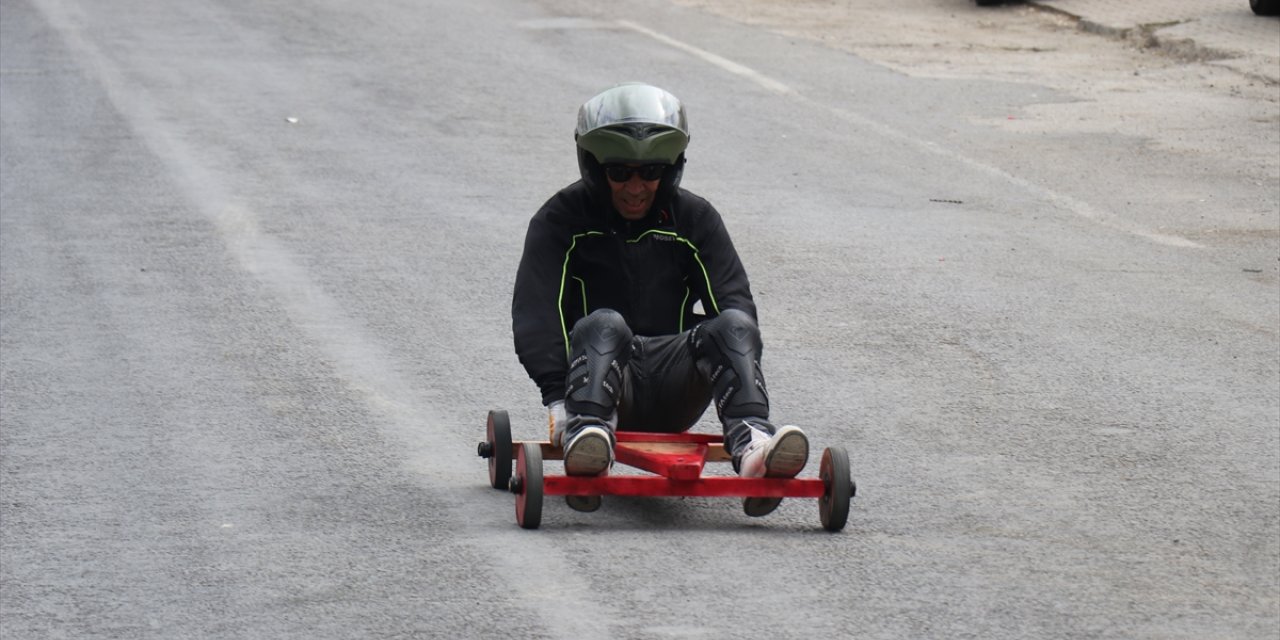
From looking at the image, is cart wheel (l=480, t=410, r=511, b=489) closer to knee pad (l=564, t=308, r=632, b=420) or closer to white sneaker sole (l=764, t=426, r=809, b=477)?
knee pad (l=564, t=308, r=632, b=420)

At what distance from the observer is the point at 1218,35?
61.7ft

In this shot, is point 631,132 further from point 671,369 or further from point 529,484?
point 529,484

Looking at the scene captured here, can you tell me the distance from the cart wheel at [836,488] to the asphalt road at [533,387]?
0.10 meters

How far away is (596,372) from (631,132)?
29.0 inches

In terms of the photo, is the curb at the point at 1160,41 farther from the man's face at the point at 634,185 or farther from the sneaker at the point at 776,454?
the sneaker at the point at 776,454

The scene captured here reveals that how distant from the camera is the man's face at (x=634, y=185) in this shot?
602 cm

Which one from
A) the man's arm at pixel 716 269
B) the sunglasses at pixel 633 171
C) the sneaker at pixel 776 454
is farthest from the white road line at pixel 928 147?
the sneaker at pixel 776 454

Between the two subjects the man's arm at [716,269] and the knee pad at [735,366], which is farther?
the man's arm at [716,269]

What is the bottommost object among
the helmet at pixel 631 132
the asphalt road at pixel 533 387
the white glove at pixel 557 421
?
the asphalt road at pixel 533 387

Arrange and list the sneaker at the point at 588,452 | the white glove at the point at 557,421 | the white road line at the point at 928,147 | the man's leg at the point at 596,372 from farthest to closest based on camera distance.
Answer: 1. the white road line at the point at 928,147
2. the white glove at the point at 557,421
3. the man's leg at the point at 596,372
4. the sneaker at the point at 588,452

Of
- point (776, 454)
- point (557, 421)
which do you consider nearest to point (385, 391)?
point (557, 421)

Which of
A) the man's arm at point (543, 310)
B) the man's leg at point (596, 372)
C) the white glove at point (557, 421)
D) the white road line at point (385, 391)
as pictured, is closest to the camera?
the white road line at point (385, 391)

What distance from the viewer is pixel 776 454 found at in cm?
570

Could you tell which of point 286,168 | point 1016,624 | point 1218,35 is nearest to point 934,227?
point 286,168
